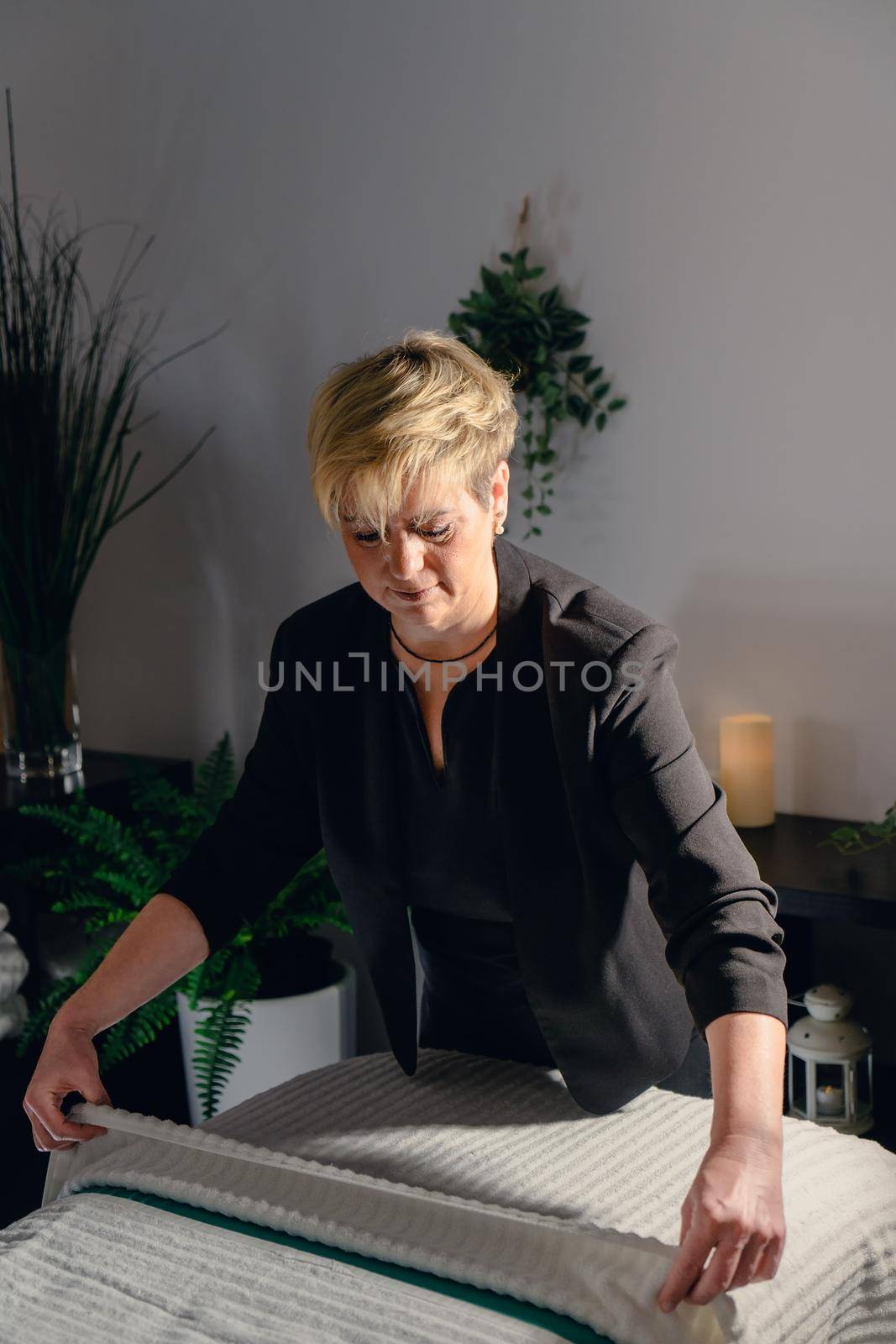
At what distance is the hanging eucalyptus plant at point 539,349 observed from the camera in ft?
6.92

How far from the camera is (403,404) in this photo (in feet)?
4.03

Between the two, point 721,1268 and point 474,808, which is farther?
point 474,808

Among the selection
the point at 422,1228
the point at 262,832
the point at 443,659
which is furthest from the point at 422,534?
the point at 422,1228

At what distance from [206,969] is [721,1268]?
1370 millimetres

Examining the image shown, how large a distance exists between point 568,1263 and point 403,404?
2.56ft

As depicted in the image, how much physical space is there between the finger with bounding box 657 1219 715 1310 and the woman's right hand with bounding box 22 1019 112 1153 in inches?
24.1

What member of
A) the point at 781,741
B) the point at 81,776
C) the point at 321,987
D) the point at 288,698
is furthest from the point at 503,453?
the point at 81,776

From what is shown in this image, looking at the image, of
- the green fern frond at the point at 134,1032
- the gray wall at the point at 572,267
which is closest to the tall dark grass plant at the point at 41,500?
the gray wall at the point at 572,267

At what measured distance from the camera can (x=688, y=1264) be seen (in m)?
0.91

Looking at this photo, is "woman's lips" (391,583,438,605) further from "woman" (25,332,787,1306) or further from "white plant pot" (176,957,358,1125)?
"white plant pot" (176,957,358,1125)

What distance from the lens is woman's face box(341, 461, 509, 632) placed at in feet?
4.15

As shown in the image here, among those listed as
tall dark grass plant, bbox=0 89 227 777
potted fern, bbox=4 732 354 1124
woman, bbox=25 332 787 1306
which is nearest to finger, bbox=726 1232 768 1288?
woman, bbox=25 332 787 1306

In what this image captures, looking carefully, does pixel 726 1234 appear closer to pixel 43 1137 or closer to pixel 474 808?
pixel 474 808

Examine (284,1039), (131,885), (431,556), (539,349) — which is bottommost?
(284,1039)
